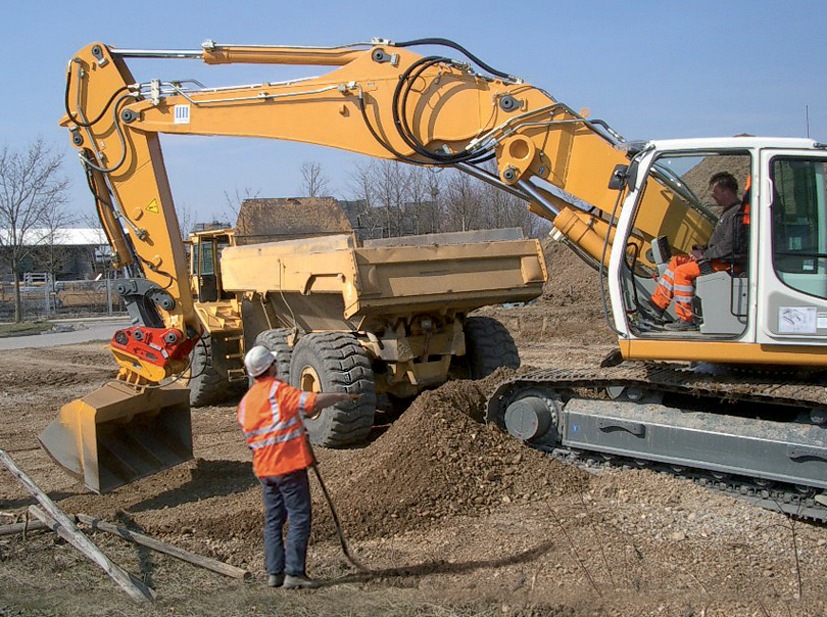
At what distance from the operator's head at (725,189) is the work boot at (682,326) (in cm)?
83

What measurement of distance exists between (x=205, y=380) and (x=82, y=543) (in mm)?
6185

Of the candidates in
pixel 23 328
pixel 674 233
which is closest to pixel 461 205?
pixel 23 328

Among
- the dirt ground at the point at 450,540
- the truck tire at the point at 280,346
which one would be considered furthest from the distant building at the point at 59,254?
the dirt ground at the point at 450,540

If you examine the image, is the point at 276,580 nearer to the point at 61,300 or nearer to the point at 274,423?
the point at 274,423

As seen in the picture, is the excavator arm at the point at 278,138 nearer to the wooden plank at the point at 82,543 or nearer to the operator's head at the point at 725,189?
the operator's head at the point at 725,189

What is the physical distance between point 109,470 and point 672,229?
4.84 meters

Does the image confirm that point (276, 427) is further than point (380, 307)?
No

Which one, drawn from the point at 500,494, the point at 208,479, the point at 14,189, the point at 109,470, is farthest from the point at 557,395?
the point at 14,189

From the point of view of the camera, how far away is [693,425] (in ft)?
20.6

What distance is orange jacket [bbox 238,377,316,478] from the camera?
499 cm

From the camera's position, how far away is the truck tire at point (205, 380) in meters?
11.2

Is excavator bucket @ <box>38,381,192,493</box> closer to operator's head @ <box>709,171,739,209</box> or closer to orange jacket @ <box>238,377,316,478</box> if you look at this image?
orange jacket @ <box>238,377,316,478</box>

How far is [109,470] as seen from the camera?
716 cm

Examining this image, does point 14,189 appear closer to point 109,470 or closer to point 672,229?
point 109,470
